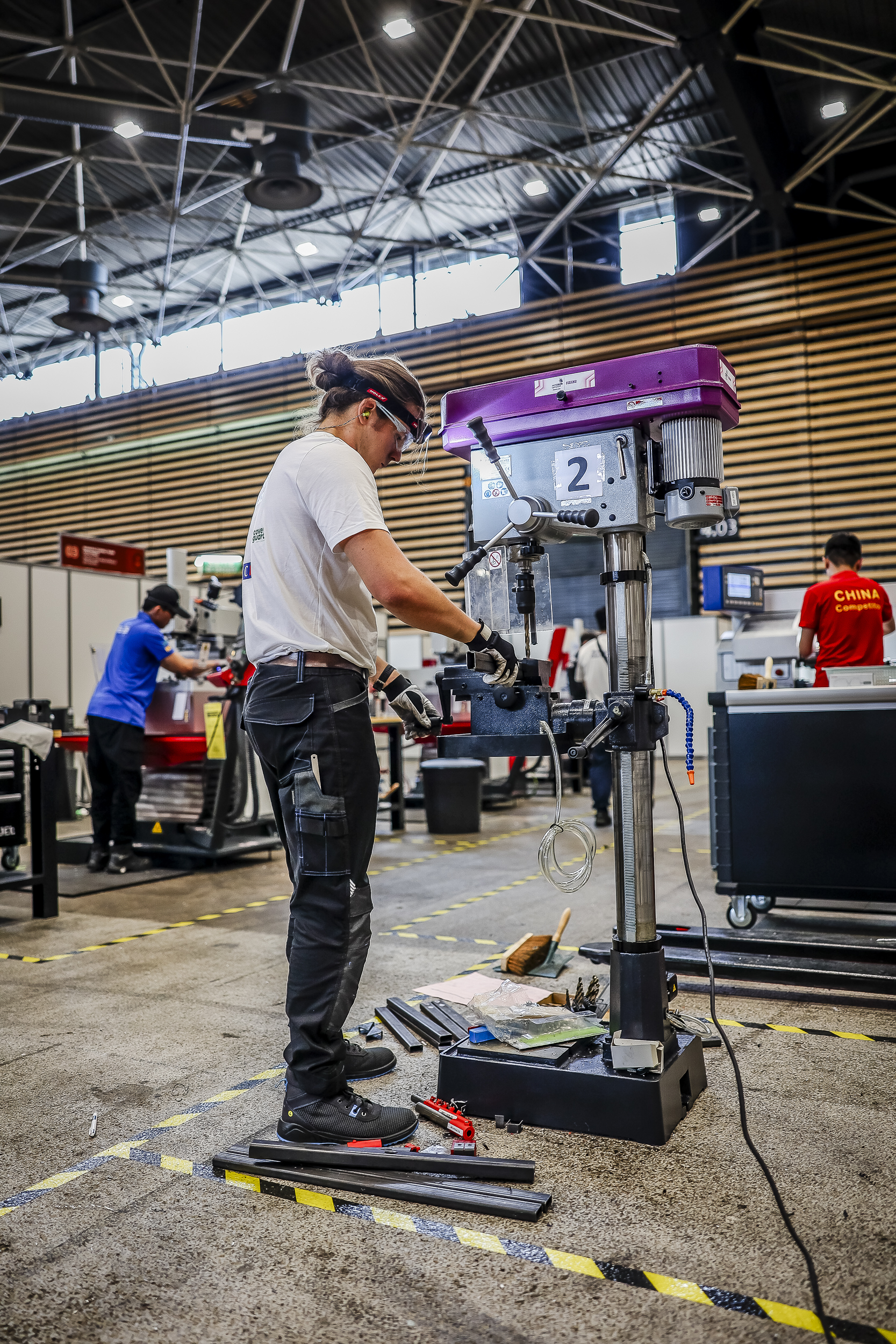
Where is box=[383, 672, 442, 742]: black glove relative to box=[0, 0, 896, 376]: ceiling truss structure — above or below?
below

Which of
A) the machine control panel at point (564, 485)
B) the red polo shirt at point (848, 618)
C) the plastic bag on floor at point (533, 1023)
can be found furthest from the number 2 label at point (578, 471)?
the red polo shirt at point (848, 618)

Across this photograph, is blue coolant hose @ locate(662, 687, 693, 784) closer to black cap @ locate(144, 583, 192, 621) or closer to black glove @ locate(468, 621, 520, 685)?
black glove @ locate(468, 621, 520, 685)

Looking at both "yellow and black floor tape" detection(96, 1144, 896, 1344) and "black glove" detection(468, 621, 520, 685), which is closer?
"yellow and black floor tape" detection(96, 1144, 896, 1344)

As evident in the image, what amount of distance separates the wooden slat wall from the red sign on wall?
2.72 meters

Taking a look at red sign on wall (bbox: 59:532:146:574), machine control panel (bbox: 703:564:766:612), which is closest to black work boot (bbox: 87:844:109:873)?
red sign on wall (bbox: 59:532:146:574)

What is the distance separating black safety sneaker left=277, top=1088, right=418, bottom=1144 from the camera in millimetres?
1841

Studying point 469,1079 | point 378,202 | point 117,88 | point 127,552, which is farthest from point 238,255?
point 469,1079

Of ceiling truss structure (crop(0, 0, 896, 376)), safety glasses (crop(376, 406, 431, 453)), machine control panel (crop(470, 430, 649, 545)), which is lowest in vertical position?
machine control panel (crop(470, 430, 649, 545))

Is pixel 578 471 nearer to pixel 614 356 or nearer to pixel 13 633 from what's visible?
pixel 13 633

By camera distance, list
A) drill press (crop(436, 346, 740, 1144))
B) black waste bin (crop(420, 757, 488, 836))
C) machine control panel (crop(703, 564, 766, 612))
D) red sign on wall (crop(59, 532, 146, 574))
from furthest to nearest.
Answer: red sign on wall (crop(59, 532, 146, 574)) < machine control panel (crop(703, 564, 766, 612)) < black waste bin (crop(420, 757, 488, 836)) < drill press (crop(436, 346, 740, 1144))

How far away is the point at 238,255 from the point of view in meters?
12.3

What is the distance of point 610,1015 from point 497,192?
11191 mm

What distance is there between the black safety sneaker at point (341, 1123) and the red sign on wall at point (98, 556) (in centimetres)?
851

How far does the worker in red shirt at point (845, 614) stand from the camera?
4105 millimetres
